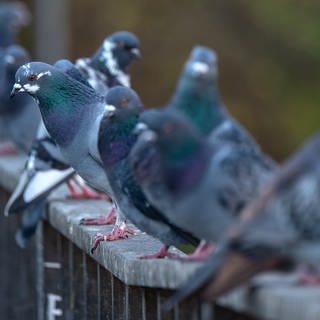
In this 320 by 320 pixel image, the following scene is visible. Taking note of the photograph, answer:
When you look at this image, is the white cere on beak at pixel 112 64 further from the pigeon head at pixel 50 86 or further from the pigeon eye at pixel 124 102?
the pigeon eye at pixel 124 102

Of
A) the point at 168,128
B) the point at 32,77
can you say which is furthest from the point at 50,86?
the point at 168,128

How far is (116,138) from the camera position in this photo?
5234 mm

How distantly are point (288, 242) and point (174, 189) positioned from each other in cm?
54

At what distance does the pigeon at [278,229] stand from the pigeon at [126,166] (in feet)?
3.18

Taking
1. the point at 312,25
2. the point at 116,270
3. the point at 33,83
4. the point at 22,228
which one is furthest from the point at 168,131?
the point at 312,25

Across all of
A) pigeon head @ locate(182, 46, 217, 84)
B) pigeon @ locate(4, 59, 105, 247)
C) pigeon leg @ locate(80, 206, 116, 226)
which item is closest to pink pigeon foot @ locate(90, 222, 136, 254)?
pigeon leg @ locate(80, 206, 116, 226)

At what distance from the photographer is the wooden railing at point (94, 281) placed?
3617 mm

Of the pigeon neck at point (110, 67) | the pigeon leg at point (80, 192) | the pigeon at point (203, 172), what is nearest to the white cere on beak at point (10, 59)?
the pigeon leg at point (80, 192)

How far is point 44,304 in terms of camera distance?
6809 mm

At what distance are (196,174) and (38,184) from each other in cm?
368

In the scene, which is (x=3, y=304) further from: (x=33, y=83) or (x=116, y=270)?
(x=116, y=270)

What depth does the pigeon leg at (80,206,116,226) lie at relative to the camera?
6.01 meters

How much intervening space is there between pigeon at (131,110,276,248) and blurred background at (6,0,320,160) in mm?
13749

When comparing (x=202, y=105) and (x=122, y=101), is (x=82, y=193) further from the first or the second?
(x=202, y=105)
